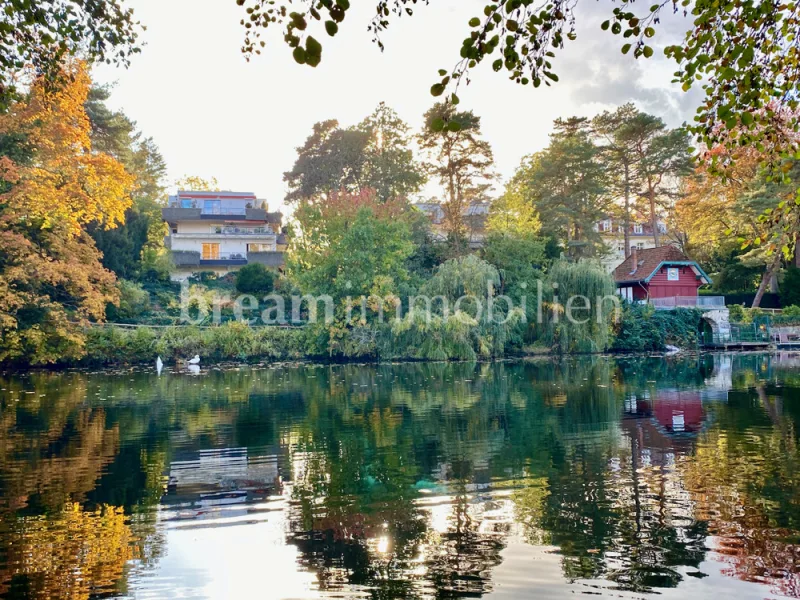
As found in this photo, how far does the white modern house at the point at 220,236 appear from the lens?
5797 cm

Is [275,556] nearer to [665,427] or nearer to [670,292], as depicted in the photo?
[665,427]

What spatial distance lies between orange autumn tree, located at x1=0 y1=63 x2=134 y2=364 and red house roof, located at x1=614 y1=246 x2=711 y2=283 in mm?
35790

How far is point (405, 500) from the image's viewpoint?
28.5 feet

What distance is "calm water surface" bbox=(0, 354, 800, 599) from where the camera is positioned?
6.15m

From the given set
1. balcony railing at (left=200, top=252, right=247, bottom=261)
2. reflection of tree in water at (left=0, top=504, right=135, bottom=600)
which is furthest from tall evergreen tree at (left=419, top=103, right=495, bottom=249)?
reflection of tree in water at (left=0, top=504, right=135, bottom=600)

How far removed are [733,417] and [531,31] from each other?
13062 millimetres

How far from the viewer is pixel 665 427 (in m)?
14.1

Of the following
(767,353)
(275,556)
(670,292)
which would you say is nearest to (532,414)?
(275,556)

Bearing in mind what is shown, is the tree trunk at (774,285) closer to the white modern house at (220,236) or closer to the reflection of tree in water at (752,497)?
the white modern house at (220,236)

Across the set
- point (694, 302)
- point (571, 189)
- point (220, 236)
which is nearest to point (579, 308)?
point (694, 302)

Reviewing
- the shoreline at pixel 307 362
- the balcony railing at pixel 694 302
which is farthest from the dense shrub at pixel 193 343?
the balcony railing at pixel 694 302

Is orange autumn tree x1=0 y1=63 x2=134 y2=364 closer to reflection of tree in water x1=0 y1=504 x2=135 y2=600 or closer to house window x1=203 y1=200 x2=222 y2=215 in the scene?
reflection of tree in water x1=0 y1=504 x2=135 y2=600

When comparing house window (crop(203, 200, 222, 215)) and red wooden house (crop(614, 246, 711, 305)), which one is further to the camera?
house window (crop(203, 200, 222, 215))

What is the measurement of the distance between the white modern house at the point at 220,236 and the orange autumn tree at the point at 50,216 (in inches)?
976
